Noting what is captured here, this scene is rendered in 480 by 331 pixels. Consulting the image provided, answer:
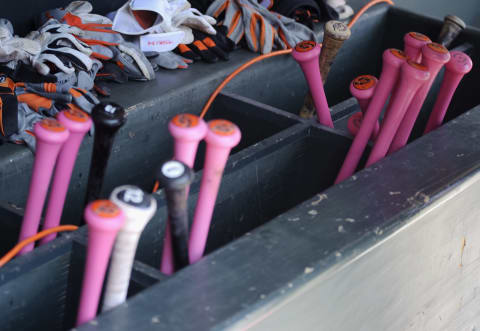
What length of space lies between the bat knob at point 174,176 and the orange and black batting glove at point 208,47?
3.81 feet

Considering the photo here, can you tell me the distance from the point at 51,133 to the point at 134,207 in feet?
0.67

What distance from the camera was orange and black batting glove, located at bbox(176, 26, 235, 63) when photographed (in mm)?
2043

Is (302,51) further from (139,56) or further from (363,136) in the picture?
(139,56)

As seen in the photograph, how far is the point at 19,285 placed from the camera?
1.06 meters

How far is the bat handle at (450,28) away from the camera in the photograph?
2.22 metres

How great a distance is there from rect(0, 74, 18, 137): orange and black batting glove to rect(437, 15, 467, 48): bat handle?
1.39 meters

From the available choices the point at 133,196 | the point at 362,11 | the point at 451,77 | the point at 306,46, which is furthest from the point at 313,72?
the point at 362,11

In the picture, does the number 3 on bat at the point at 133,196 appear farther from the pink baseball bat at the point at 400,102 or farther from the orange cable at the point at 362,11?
the orange cable at the point at 362,11

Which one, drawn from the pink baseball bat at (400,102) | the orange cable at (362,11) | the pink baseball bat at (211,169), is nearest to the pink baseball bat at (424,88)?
the pink baseball bat at (400,102)

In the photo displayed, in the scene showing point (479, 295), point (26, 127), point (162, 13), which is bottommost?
point (479, 295)

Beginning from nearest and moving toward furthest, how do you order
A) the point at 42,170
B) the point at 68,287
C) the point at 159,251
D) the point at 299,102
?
1. the point at 42,170
2. the point at 68,287
3. the point at 159,251
4. the point at 299,102

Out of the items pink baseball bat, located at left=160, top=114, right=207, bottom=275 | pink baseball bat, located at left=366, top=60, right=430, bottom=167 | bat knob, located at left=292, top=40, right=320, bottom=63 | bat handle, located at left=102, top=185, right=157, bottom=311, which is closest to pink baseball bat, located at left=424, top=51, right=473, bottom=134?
pink baseball bat, located at left=366, top=60, right=430, bottom=167

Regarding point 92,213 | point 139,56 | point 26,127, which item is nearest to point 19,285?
point 92,213

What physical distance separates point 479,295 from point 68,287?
41.0 inches
